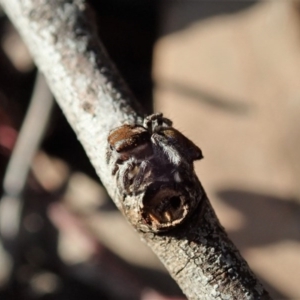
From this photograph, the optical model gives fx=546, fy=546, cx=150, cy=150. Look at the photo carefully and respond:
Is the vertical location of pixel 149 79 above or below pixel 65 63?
above

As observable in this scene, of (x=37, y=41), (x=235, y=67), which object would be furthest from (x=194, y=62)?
(x=37, y=41)

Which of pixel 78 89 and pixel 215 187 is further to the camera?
pixel 215 187

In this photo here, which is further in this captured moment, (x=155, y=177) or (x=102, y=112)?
(x=102, y=112)

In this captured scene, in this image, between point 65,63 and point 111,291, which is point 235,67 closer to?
point 111,291
